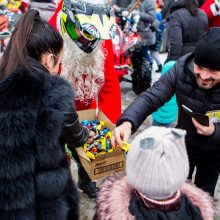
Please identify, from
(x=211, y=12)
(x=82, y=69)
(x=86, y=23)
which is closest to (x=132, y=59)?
(x=211, y=12)

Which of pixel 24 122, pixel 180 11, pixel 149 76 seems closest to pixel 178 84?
pixel 24 122

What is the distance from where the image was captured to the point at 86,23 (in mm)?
2061

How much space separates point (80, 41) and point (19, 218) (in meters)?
1.24

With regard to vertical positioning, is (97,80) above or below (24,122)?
below

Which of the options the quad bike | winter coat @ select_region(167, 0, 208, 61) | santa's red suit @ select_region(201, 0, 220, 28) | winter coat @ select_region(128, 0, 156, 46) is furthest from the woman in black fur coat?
winter coat @ select_region(128, 0, 156, 46)

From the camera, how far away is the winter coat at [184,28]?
3756mm

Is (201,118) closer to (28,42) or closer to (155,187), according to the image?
(155,187)

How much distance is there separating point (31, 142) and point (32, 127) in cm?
7

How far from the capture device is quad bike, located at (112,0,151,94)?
462 cm

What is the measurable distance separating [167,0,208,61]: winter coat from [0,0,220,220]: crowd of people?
174 cm

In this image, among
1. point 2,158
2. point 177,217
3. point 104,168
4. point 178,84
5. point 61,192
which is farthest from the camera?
point 104,168

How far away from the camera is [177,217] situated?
1255 millimetres

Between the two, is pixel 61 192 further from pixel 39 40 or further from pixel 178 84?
pixel 178 84

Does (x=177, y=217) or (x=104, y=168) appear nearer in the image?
(x=177, y=217)
